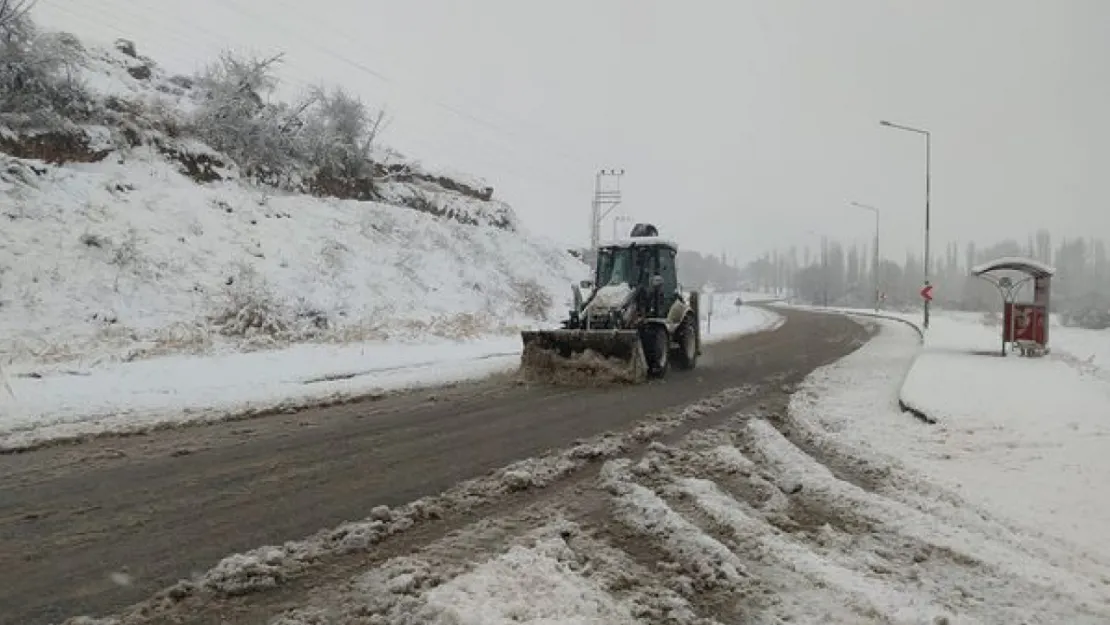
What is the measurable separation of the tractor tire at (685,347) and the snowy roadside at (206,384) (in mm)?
3615

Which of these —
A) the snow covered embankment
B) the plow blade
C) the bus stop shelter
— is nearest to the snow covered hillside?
the plow blade

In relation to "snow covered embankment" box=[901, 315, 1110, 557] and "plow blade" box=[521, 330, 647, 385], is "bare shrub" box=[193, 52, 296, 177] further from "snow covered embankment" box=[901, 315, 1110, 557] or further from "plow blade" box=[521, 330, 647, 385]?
"snow covered embankment" box=[901, 315, 1110, 557]

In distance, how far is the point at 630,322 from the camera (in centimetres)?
1379

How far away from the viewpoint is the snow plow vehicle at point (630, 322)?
12820 millimetres

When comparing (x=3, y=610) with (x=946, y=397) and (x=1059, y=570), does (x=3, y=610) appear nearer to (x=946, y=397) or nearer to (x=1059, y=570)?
(x=1059, y=570)

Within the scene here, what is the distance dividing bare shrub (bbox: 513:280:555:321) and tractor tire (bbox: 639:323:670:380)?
46.6ft

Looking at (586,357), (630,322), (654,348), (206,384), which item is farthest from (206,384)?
(654,348)

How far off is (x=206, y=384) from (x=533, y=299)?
18508mm

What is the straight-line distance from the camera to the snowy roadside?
8.47 meters

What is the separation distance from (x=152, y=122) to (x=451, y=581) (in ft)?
73.4

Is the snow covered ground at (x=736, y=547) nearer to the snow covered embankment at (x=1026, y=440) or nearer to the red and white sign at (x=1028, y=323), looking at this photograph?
the snow covered embankment at (x=1026, y=440)

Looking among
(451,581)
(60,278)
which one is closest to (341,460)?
(451,581)

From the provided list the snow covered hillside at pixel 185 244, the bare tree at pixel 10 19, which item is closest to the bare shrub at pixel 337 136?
the snow covered hillside at pixel 185 244

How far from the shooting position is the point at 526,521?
199 inches
